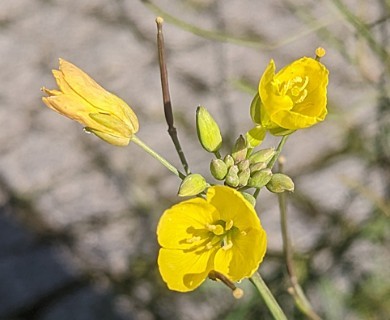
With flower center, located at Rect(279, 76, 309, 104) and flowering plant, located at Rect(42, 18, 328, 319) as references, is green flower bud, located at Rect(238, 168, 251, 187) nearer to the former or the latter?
flowering plant, located at Rect(42, 18, 328, 319)

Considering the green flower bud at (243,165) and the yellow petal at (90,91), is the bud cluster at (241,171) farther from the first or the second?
the yellow petal at (90,91)

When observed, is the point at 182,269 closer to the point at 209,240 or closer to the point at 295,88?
the point at 209,240

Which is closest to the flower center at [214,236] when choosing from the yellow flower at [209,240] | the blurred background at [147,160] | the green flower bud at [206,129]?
the yellow flower at [209,240]

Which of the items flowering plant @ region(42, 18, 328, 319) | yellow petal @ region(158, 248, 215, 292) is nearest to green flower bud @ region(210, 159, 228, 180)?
flowering plant @ region(42, 18, 328, 319)

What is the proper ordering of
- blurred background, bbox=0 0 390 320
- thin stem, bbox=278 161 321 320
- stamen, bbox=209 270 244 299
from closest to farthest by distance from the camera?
stamen, bbox=209 270 244 299 < thin stem, bbox=278 161 321 320 < blurred background, bbox=0 0 390 320

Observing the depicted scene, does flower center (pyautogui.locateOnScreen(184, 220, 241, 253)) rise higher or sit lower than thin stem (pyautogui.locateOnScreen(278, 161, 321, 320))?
higher

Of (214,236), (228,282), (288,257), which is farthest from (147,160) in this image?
(228,282)
